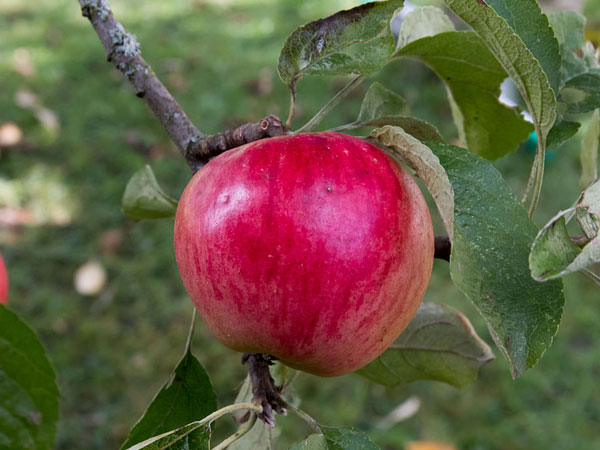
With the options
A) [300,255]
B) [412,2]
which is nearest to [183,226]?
[300,255]

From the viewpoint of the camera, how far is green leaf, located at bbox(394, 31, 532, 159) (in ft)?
2.17

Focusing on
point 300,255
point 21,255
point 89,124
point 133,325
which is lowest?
point 133,325

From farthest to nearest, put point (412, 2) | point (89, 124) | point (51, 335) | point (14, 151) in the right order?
point (412, 2) → point (89, 124) → point (14, 151) → point (51, 335)

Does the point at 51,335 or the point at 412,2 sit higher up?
the point at 412,2

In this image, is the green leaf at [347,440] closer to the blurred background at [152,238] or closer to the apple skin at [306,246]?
the apple skin at [306,246]

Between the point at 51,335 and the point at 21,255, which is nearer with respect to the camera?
the point at 51,335

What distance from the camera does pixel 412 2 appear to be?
118 inches

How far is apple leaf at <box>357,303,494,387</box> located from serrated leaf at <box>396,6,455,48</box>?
1.13 ft

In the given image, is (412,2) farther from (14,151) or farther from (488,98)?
(488,98)

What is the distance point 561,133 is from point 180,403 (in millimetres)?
530

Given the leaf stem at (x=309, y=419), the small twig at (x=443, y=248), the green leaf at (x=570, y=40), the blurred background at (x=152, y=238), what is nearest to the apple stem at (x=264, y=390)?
the leaf stem at (x=309, y=419)

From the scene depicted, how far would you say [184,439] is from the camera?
1.77 feet

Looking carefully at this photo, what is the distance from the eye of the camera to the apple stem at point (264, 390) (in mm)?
581

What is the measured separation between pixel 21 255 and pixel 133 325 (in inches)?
20.2
